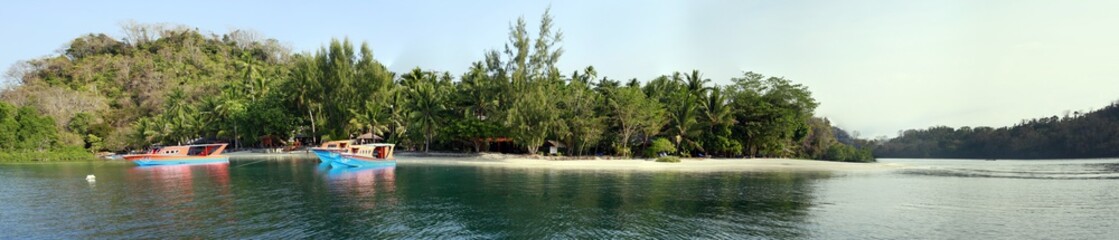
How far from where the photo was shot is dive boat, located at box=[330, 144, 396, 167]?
148 ft

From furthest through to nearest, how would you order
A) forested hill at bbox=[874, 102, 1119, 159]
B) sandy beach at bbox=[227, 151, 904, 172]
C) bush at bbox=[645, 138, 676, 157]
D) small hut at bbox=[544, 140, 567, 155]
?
forested hill at bbox=[874, 102, 1119, 159] < small hut at bbox=[544, 140, 567, 155] < bush at bbox=[645, 138, 676, 157] < sandy beach at bbox=[227, 151, 904, 172]

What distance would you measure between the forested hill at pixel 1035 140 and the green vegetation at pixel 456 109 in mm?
51665

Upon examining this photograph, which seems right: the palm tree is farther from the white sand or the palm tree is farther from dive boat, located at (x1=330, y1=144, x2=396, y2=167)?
dive boat, located at (x1=330, y1=144, x2=396, y2=167)

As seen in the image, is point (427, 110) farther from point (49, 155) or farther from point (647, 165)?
point (49, 155)

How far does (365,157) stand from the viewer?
47.0 metres

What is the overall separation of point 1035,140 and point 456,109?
4167 inches

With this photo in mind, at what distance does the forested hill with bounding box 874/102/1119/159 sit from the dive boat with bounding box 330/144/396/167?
4490 inches

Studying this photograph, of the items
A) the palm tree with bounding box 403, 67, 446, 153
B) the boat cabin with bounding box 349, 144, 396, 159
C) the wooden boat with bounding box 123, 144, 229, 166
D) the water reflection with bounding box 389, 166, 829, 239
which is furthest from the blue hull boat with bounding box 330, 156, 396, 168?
the wooden boat with bounding box 123, 144, 229, 166

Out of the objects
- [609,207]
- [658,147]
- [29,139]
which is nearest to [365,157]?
[658,147]

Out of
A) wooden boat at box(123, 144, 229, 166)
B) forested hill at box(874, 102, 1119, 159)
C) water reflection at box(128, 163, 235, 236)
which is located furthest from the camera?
forested hill at box(874, 102, 1119, 159)

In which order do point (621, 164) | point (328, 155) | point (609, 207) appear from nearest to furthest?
1. point (609, 207)
2. point (328, 155)
3. point (621, 164)

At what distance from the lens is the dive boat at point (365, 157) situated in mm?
45156

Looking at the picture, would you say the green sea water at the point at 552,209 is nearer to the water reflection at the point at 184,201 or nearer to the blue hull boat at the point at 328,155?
the water reflection at the point at 184,201

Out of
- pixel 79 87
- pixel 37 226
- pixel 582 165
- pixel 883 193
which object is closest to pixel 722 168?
pixel 582 165
